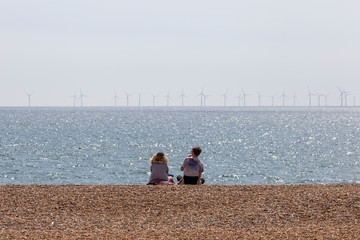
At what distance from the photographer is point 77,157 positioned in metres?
60.4

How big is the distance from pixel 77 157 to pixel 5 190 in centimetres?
4361

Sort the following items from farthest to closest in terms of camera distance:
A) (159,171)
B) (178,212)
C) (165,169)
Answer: (165,169) → (159,171) → (178,212)

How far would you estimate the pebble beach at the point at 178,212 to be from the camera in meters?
12.6

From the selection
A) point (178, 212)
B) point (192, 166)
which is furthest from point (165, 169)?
point (178, 212)

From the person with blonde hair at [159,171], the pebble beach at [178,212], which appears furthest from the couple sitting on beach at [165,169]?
the pebble beach at [178,212]

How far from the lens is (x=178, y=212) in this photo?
579 inches

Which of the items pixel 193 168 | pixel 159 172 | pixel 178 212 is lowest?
pixel 178 212

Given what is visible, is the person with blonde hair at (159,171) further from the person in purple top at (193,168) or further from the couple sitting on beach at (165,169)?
the person in purple top at (193,168)

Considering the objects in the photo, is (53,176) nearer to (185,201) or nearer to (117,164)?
(117,164)

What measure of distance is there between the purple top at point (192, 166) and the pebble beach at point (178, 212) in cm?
179

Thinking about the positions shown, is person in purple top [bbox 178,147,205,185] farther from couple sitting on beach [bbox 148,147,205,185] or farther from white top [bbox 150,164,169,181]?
white top [bbox 150,164,169,181]

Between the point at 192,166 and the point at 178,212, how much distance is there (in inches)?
197

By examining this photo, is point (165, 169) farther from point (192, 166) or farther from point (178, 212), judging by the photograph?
point (178, 212)

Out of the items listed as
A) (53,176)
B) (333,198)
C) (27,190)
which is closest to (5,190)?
(27,190)
